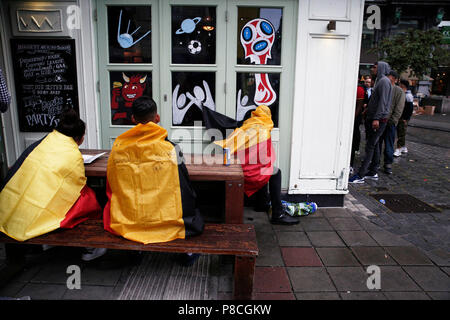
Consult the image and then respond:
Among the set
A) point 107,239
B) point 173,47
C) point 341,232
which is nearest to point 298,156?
point 341,232

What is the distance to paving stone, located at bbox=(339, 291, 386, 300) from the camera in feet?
9.47

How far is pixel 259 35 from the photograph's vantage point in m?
4.54

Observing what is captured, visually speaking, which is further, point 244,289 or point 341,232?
point 341,232

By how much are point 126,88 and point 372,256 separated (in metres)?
3.82

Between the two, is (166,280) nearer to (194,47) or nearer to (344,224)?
(344,224)

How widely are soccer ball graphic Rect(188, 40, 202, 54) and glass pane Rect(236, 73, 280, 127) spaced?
655 millimetres

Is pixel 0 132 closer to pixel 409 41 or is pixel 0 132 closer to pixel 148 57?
pixel 148 57

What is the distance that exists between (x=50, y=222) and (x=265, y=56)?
3.40 meters

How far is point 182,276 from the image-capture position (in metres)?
3.20

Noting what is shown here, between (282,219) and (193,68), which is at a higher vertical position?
(193,68)

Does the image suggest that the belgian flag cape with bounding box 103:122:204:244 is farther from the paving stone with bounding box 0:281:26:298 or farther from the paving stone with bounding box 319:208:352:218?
the paving stone with bounding box 319:208:352:218

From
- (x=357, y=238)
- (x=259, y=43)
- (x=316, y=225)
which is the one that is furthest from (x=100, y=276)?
(x=259, y=43)

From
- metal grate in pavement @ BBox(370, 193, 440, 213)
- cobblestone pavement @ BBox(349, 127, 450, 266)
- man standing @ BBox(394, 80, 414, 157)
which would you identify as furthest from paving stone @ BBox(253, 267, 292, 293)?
man standing @ BBox(394, 80, 414, 157)

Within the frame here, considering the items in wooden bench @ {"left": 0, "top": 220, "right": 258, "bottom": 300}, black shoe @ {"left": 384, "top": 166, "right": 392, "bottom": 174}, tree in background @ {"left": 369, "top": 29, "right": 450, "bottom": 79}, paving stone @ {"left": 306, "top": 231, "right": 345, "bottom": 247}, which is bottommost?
paving stone @ {"left": 306, "top": 231, "right": 345, "bottom": 247}
